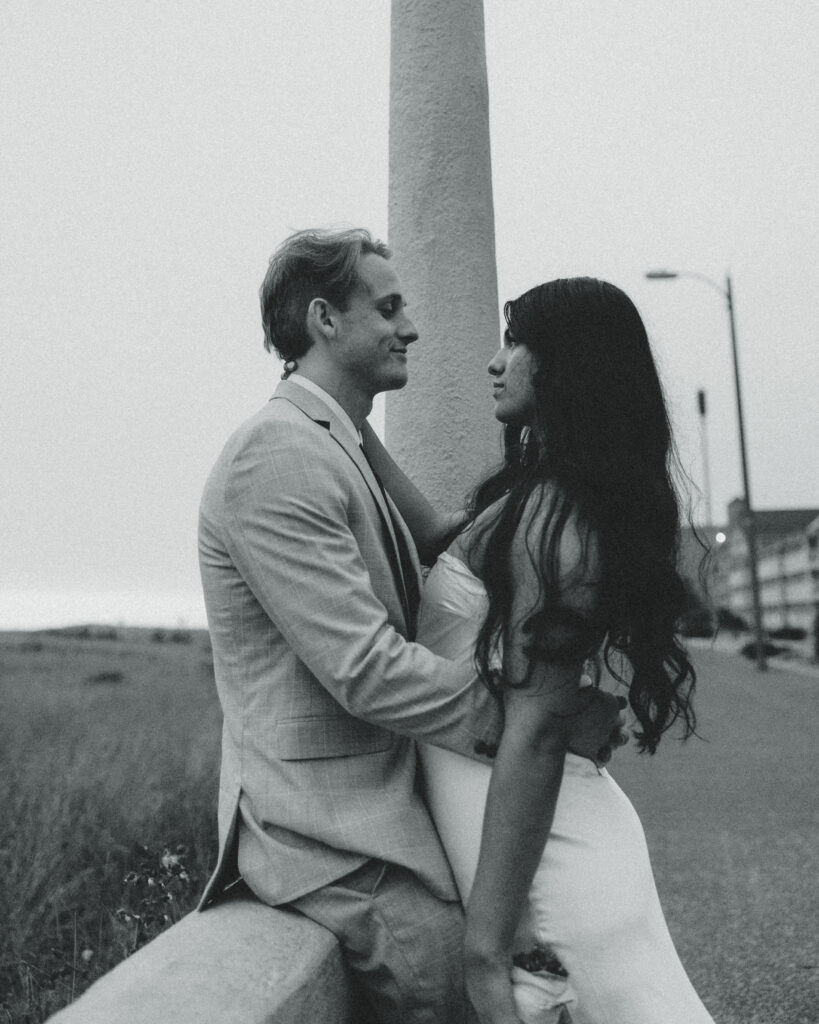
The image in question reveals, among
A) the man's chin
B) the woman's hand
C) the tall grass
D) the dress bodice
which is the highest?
the man's chin

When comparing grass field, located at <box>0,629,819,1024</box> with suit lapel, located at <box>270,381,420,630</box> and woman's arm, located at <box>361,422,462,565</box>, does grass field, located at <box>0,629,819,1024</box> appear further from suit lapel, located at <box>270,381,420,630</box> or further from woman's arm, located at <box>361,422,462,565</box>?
suit lapel, located at <box>270,381,420,630</box>

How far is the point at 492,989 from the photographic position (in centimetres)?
192

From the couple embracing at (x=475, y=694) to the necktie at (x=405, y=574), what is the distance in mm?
20

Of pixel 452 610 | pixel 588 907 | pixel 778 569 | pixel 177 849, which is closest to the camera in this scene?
pixel 588 907

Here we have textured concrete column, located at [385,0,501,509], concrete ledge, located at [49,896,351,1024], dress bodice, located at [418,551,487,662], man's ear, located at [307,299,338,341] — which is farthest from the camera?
textured concrete column, located at [385,0,501,509]

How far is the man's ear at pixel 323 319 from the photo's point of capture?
2.45m

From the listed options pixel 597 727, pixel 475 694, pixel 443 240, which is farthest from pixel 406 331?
pixel 443 240

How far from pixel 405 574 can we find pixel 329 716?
415 mm

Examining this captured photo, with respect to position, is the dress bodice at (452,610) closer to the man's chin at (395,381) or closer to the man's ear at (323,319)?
the man's chin at (395,381)

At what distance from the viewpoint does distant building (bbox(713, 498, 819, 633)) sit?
61.8 m

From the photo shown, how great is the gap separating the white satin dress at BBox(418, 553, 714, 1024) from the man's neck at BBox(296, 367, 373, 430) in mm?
603

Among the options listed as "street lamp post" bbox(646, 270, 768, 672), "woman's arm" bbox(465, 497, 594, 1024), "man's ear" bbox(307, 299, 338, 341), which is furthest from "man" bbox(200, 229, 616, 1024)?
"street lamp post" bbox(646, 270, 768, 672)

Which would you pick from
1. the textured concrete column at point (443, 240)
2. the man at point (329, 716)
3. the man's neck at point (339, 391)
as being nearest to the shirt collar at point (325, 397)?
the man's neck at point (339, 391)

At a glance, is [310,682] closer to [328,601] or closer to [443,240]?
[328,601]
